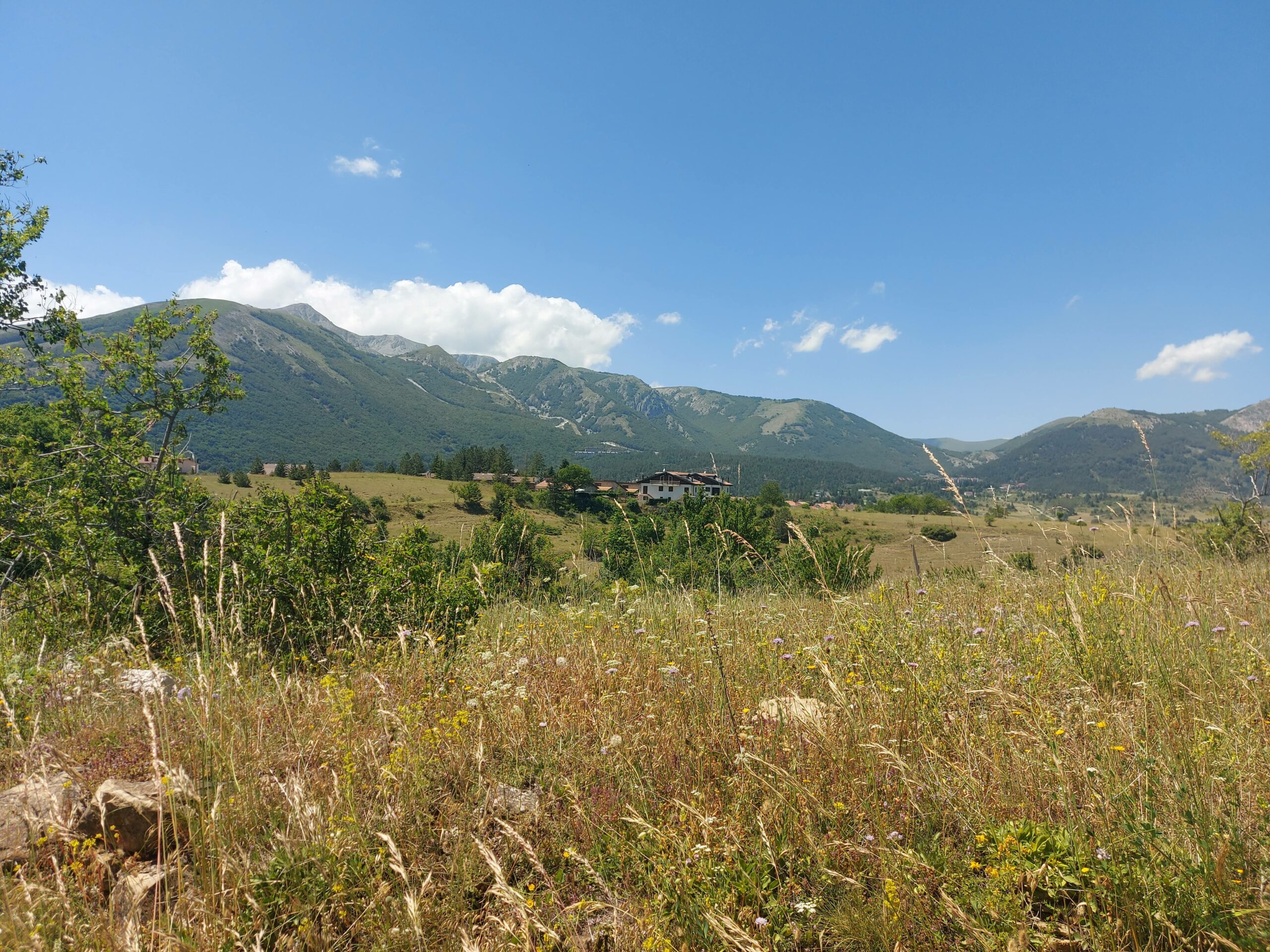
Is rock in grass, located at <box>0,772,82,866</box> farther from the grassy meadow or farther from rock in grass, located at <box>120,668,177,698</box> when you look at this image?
rock in grass, located at <box>120,668,177,698</box>

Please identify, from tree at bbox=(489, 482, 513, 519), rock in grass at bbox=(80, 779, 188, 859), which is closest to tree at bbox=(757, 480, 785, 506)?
tree at bbox=(489, 482, 513, 519)

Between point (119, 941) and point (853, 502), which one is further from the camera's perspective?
point (853, 502)

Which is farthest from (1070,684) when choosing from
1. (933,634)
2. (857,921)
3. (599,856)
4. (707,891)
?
(599,856)

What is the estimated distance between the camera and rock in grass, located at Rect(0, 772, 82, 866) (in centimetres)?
224

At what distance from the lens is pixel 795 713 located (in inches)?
128

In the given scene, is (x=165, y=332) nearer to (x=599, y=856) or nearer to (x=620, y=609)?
(x=620, y=609)

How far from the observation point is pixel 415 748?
3029 millimetres

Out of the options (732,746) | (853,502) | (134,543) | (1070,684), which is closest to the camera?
(732,746)

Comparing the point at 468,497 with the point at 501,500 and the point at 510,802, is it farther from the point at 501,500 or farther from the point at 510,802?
the point at 510,802

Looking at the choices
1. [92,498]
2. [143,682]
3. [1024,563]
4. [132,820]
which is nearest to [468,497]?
[92,498]

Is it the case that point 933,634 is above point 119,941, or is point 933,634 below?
above

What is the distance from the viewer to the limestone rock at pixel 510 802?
2.65 metres

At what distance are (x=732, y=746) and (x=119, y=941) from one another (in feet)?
8.39

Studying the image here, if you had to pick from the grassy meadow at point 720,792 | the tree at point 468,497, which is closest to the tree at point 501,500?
the tree at point 468,497
